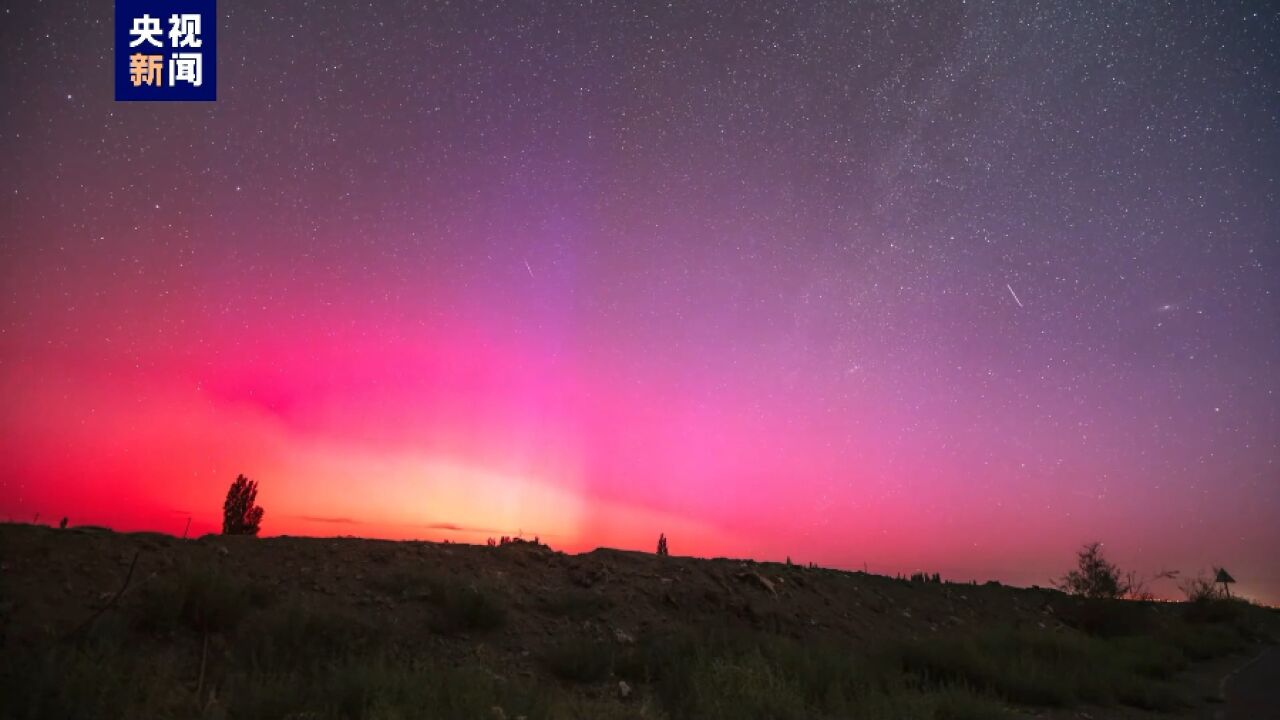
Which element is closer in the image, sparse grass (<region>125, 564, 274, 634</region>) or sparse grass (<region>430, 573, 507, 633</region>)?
sparse grass (<region>125, 564, 274, 634</region>)

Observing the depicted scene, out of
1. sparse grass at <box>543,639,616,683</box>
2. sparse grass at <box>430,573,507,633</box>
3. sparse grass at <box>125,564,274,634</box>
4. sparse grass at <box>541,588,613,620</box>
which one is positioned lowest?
Answer: sparse grass at <box>543,639,616,683</box>

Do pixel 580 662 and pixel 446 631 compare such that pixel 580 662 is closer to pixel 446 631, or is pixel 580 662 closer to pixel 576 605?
pixel 446 631

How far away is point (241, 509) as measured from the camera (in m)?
24.8

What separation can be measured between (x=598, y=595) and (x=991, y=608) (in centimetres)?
1588

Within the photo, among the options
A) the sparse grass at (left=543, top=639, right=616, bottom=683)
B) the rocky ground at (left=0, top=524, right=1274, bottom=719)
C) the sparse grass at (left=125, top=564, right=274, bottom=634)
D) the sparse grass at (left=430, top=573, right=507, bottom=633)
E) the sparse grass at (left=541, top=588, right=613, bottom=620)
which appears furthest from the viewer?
the sparse grass at (left=541, top=588, right=613, bottom=620)

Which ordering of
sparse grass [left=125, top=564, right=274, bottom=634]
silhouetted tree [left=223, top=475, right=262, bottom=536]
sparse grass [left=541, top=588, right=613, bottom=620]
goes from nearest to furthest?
sparse grass [left=125, top=564, right=274, bottom=634], sparse grass [left=541, top=588, right=613, bottom=620], silhouetted tree [left=223, top=475, right=262, bottom=536]

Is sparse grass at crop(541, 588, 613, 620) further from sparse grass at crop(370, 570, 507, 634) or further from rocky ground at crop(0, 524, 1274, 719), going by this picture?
sparse grass at crop(370, 570, 507, 634)

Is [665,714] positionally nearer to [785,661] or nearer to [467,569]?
[785,661]

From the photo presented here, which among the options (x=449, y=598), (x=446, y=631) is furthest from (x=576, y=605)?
(x=446, y=631)

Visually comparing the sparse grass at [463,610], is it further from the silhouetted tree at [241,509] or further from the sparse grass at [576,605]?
the silhouetted tree at [241,509]

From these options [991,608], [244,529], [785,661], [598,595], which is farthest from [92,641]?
[991,608]

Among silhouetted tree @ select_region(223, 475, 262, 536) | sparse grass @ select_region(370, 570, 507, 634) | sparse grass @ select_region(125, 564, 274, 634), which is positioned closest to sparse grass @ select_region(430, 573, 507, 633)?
sparse grass @ select_region(370, 570, 507, 634)

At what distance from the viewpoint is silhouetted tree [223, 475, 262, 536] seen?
955 inches

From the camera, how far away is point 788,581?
18016 millimetres
